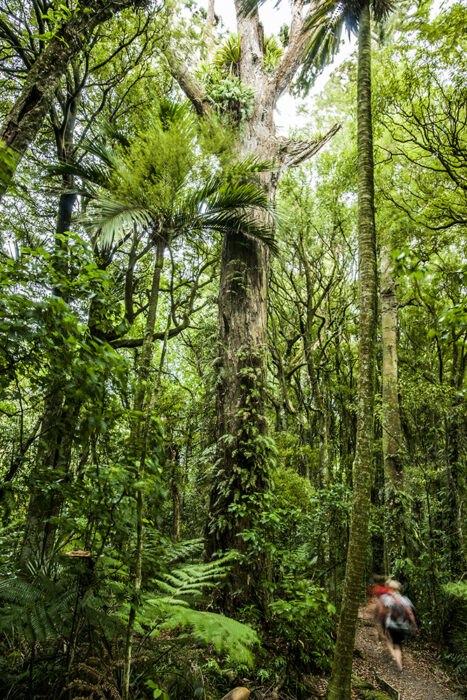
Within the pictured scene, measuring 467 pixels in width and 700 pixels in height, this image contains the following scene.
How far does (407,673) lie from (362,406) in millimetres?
5388

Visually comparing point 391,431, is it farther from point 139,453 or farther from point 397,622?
point 139,453

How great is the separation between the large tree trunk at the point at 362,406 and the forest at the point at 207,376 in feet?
0.08

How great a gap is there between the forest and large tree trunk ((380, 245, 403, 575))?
5 centimetres

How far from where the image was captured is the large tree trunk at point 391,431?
283 inches

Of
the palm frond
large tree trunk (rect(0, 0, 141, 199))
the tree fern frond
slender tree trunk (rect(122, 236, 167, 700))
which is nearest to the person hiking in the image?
slender tree trunk (rect(122, 236, 167, 700))

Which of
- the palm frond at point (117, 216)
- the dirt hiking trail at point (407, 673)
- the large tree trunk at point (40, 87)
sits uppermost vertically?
the large tree trunk at point (40, 87)

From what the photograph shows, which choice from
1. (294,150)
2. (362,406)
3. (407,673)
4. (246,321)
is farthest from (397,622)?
(294,150)

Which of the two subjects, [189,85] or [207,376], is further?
[189,85]

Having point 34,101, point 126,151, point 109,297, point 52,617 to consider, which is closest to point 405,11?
point 126,151

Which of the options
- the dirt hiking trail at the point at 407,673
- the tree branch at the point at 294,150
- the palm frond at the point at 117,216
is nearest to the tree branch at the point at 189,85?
the tree branch at the point at 294,150

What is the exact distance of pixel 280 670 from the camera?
3131 millimetres

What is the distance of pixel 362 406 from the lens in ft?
10.5

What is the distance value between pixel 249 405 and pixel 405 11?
8.49m

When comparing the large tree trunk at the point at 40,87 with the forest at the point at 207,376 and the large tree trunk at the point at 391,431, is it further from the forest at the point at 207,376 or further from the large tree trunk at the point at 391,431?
the large tree trunk at the point at 391,431
